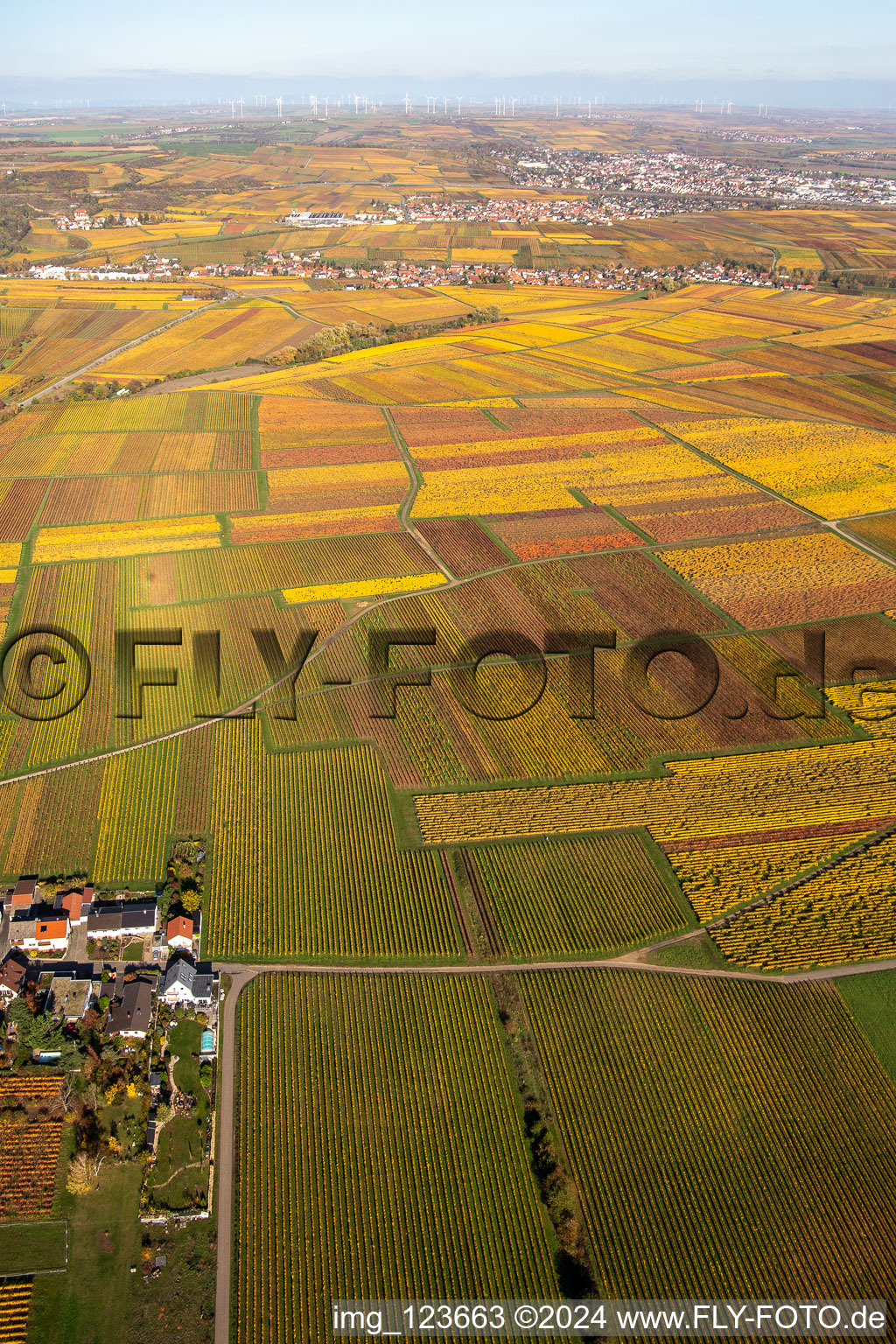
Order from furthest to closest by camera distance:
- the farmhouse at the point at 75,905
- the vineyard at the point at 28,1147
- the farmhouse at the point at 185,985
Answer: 1. the farmhouse at the point at 75,905
2. the farmhouse at the point at 185,985
3. the vineyard at the point at 28,1147

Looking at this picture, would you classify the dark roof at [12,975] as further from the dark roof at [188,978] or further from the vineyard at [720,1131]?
the vineyard at [720,1131]

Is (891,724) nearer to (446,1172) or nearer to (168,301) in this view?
(446,1172)

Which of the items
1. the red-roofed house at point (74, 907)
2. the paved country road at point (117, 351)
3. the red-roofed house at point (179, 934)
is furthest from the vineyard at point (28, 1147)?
the paved country road at point (117, 351)

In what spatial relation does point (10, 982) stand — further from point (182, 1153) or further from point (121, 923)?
point (182, 1153)

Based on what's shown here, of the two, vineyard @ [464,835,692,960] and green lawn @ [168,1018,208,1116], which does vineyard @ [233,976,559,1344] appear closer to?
green lawn @ [168,1018,208,1116]

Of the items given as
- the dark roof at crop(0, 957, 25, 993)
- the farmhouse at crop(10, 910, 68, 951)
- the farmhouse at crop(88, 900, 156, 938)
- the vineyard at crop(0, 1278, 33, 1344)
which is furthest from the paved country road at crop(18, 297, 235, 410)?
the vineyard at crop(0, 1278, 33, 1344)

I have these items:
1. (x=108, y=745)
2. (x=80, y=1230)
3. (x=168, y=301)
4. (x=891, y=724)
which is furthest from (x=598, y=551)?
(x=168, y=301)
